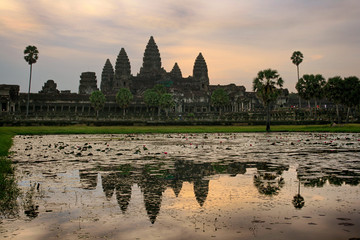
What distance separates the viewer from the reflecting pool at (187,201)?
26.2 feet

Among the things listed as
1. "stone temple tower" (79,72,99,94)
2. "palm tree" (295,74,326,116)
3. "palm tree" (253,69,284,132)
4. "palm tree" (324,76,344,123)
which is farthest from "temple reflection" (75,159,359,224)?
"stone temple tower" (79,72,99,94)

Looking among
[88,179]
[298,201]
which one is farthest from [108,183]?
[298,201]

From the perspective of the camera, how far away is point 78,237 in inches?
300

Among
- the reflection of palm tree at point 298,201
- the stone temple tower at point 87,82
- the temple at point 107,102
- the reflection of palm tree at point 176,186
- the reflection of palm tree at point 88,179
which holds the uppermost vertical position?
the stone temple tower at point 87,82

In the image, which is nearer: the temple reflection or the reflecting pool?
the reflecting pool

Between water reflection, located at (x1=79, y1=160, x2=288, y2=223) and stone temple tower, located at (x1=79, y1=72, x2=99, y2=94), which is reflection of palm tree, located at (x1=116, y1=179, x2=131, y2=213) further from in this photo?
stone temple tower, located at (x1=79, y1=72, x2=99, y2=94)

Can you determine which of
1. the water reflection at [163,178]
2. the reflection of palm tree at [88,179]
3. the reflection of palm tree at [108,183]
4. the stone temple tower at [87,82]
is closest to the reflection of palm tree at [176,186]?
the water reflection at [163,178]

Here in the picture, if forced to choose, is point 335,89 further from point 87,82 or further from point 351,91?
point 87,82

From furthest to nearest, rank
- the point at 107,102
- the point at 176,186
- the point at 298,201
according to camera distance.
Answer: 1. the point at 107,102
2. the point at 176,186
3. the point at 298,201

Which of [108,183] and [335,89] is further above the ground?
[335,89]

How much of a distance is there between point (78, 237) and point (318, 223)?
4626 mm

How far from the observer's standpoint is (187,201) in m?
10.6

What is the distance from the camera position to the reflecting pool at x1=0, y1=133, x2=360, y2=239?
7.98 m

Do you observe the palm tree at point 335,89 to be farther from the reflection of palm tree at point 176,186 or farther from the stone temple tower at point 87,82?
the stone temple tower at point 87,82
